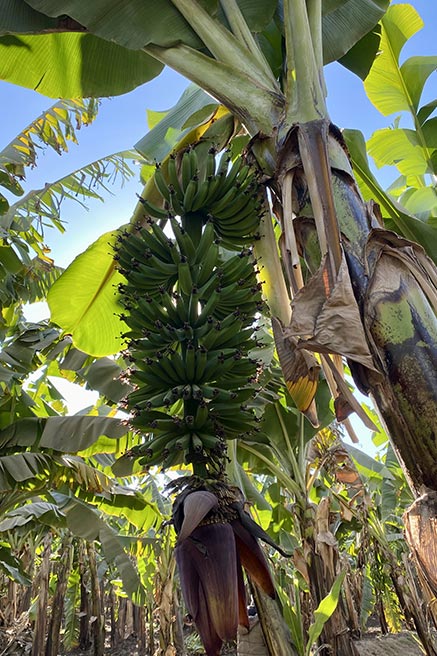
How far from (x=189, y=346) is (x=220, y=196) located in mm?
601

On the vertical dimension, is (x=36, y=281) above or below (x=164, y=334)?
above

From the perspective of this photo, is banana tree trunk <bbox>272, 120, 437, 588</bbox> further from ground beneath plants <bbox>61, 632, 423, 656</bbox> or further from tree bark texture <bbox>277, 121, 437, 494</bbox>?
ground beneath plants <bbox>61, 632, 423, 656</bbox>

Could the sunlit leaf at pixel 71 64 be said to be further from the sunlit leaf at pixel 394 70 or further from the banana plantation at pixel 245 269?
the sunlit leaf at pixel 394 70

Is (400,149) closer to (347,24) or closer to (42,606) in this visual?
(347,24)

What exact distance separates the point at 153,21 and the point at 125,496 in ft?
14.3

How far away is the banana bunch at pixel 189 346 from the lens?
47.4 inches

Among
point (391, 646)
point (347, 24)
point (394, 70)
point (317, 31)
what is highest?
point (394, 70)

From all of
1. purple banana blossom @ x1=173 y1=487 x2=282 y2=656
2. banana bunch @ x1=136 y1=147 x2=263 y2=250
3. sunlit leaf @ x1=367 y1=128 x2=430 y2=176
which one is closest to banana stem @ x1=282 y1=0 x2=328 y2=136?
banana bunch @ x1=136 y1=147 x2=263 y2=250

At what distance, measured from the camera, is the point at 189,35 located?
1760 millimetres

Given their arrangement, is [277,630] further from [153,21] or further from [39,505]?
[39,505]

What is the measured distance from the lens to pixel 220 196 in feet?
5.15

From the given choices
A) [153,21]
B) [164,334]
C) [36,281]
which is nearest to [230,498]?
[164,334]

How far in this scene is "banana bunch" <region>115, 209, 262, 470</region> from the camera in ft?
3.95

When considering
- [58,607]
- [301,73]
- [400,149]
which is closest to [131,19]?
[301,73]
